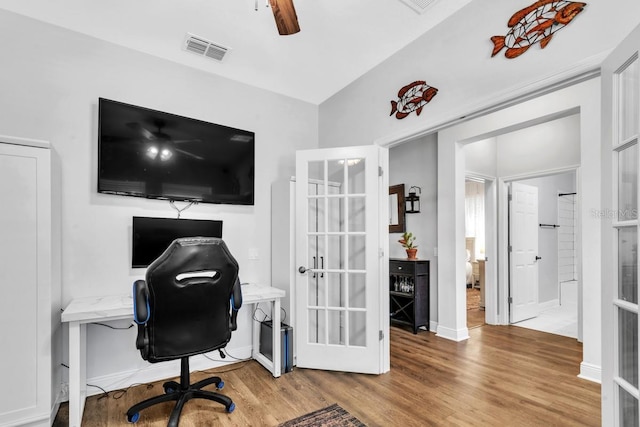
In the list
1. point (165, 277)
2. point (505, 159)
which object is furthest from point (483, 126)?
point (165, 277)

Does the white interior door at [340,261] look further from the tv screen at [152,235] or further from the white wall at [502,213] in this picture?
the white wall at [502,213]

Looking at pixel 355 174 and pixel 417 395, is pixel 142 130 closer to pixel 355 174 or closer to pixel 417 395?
pixel 355 174

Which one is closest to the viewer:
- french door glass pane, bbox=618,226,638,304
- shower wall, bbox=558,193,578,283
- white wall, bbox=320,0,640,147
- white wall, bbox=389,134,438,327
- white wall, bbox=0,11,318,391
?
french door glass pane, bbox=618,226,638,304

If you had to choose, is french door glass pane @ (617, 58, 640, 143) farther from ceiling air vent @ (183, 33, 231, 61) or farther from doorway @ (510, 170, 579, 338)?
doorway @ (510, 170, 579, 338)

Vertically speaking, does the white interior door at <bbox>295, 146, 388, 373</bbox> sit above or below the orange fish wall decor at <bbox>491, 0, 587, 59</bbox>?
below

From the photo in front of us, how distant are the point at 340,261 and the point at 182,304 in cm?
149

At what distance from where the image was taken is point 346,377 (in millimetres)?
2797

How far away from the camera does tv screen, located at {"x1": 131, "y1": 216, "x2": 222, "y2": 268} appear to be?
2666 millimetres

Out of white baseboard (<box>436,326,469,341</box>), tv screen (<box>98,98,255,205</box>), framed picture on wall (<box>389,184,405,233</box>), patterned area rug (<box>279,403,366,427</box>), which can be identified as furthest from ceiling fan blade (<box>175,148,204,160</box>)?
white baseboard (<box>436,326,469,341</box>)

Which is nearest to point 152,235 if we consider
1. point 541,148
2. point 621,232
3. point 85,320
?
point 85,320

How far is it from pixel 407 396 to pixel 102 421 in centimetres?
213

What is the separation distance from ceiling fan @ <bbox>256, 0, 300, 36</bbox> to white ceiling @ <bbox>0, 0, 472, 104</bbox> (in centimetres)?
58

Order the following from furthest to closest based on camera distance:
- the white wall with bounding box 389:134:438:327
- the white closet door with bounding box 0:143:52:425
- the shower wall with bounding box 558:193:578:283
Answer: the shower wall with bounding box 558:193:578:283
the white wall with bounding box 389:134:438:327
the white closet door with bounding box 0:143:52:425

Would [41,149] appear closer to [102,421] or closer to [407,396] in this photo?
[102,421]
